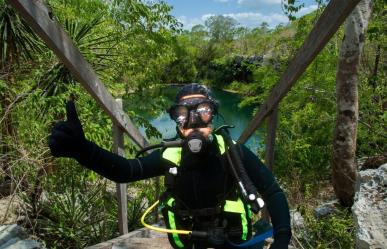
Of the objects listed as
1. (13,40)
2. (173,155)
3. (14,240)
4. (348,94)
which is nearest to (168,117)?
(13,40)

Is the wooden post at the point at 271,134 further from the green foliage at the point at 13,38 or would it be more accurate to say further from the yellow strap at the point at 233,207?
the green foliage at the point at 13,38

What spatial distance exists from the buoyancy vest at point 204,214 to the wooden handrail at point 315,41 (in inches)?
23.3

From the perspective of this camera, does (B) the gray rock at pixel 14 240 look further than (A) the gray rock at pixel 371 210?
Yes

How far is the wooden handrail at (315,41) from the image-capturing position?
163 centimetres

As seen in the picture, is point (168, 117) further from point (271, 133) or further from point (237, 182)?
point (237, 182)

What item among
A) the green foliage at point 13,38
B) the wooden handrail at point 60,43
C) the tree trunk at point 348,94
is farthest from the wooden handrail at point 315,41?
the green foliage at point 13,38

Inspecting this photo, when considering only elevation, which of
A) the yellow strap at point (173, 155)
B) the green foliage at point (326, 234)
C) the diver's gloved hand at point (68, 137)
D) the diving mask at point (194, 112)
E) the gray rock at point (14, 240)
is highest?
the diving mask at point (194, 112)

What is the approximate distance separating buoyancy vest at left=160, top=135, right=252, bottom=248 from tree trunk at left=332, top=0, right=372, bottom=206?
168 inches

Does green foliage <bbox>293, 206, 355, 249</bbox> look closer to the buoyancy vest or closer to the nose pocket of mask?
the buoyancy vest

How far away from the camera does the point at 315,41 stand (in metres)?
1.86

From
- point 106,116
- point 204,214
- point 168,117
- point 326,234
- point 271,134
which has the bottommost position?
point 326,234

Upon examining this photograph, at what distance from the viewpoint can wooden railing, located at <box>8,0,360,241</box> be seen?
1.68 m

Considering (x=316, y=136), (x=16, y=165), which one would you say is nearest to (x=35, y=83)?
(x=16, y=165)

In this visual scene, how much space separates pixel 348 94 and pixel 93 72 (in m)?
4.36
